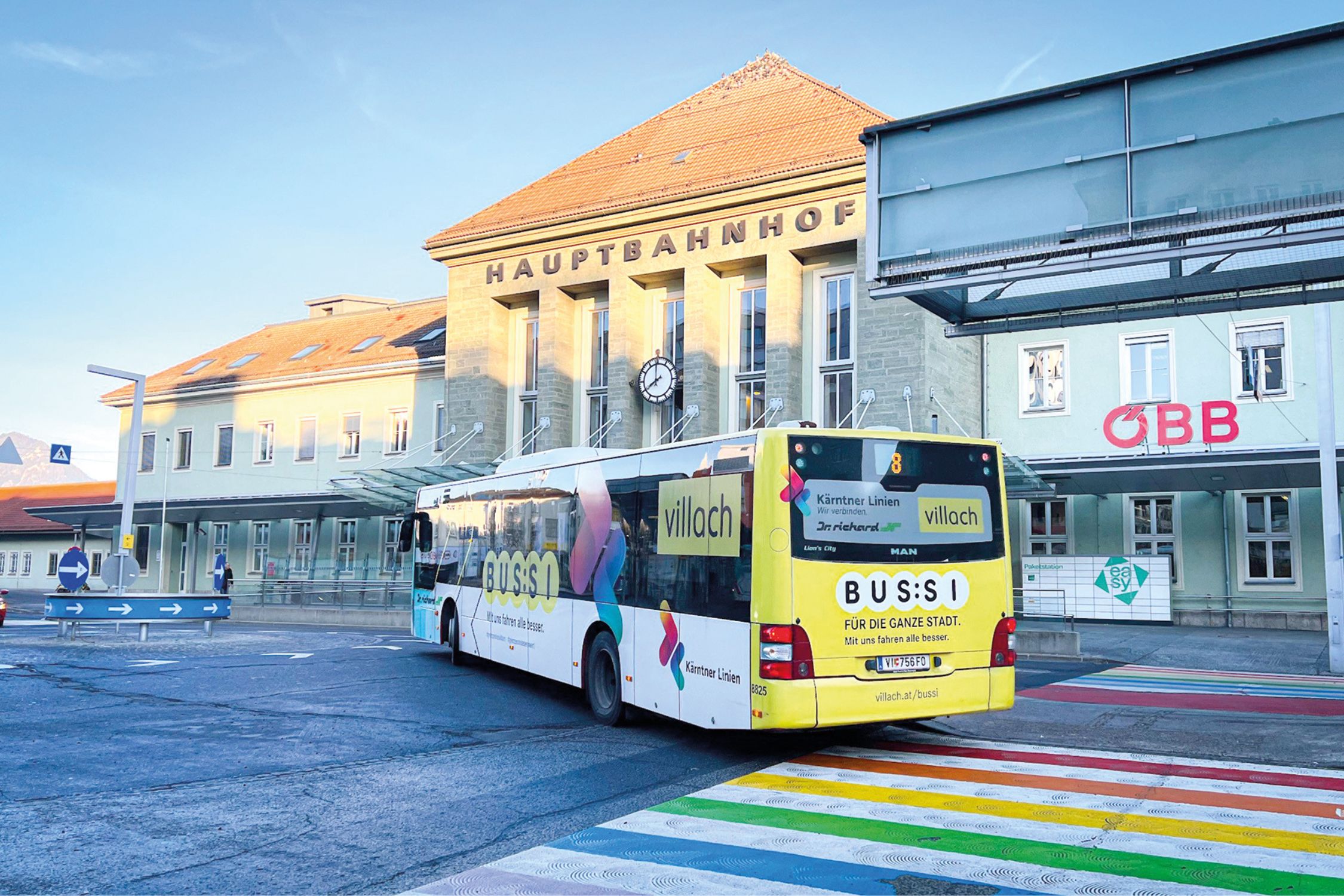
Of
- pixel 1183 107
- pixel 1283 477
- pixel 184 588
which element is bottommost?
pixel 184 588

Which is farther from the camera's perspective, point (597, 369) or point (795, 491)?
point (597, 369)

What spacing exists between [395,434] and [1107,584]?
25.8 meters

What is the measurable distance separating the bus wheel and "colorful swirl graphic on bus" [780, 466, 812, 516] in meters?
3.26

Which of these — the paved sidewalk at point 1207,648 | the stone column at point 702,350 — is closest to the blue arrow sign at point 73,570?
the stone column at point 702,350

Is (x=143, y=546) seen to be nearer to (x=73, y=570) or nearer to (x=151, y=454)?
(x=151, y=454)

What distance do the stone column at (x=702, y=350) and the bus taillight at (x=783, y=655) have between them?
23.4m

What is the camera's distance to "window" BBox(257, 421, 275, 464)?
149 ft

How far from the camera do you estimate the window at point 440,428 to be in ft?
124

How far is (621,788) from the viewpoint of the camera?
331 inches

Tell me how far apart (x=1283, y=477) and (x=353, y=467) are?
102ft

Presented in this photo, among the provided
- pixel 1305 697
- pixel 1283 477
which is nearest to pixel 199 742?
pixel 1305 697

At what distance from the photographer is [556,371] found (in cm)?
3575

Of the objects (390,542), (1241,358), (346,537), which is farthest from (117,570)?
(1241,358)

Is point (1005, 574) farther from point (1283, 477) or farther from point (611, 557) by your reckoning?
point (1283, 477)
